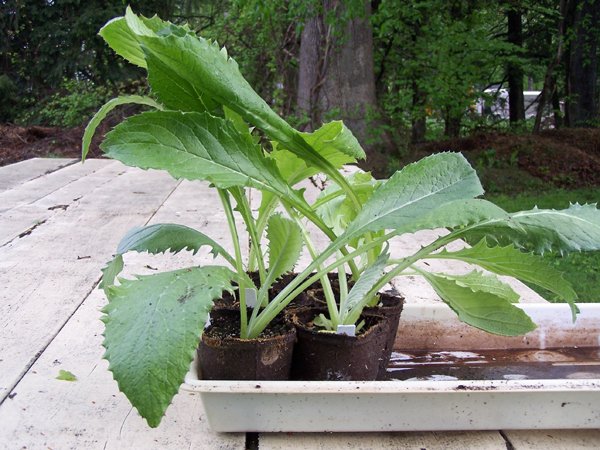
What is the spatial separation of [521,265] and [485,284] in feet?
0.40

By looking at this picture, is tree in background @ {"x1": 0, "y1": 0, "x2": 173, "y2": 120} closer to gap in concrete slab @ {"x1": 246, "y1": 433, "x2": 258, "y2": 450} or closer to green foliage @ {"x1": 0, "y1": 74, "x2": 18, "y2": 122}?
green foliage @ {"x1": 0, "y1": 74, "x2": 18, "y2": 122}

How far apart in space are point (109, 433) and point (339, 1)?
4092 mm

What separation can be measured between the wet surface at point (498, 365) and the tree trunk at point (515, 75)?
623 cm

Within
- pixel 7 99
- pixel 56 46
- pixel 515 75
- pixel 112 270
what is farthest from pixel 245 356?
pixel 7 99

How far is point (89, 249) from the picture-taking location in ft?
5.42

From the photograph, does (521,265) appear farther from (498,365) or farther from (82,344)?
(82,344)

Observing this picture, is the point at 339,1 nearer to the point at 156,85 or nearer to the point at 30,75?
the point at 156,85

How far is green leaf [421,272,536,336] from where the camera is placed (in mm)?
754

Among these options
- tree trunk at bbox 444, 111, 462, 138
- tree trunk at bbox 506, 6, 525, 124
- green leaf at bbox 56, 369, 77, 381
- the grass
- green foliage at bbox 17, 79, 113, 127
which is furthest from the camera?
tree trunk at bbox 506, 6, 525, 124

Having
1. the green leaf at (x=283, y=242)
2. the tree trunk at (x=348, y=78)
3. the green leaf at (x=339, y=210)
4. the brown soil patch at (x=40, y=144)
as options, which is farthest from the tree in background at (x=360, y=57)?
the green leaf at (x=283, y=242)

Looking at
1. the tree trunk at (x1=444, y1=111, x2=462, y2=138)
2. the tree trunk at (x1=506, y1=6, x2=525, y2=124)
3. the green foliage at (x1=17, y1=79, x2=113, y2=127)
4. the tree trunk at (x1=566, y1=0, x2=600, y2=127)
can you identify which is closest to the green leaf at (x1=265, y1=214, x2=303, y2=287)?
the tree trunk at (x1=444, y1=111, x2=462, y2=138)

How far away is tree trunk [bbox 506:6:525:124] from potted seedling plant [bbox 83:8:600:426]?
6.37 metres

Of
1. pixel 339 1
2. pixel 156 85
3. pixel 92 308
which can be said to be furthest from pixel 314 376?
Result: pixel 339 1

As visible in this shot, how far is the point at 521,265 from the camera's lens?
0.70 meters
